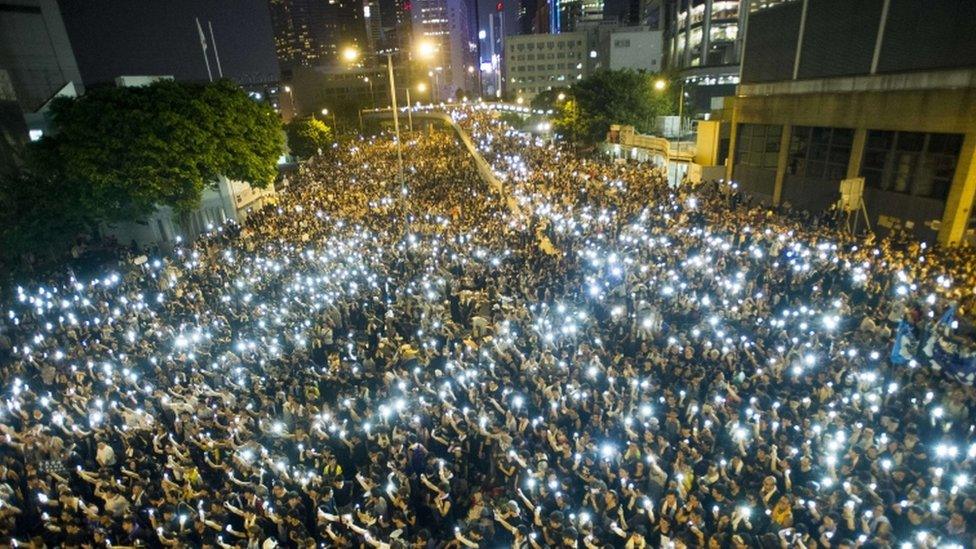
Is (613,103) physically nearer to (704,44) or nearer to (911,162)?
(911,162)

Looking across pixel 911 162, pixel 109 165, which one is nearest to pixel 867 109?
pixel 911 162

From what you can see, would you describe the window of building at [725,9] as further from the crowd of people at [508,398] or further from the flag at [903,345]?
the flag at [903,345]

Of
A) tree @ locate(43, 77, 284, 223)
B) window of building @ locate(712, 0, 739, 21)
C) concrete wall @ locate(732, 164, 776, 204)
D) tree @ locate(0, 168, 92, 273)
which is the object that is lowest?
concrete wall @ locate(732, 164, 776, 204)

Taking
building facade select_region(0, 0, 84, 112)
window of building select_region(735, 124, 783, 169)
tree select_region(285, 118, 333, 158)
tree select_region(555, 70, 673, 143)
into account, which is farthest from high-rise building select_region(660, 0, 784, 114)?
building facade select_region(0, 0, 84, 112)

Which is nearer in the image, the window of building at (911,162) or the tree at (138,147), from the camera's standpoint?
the window of building at (911,162)

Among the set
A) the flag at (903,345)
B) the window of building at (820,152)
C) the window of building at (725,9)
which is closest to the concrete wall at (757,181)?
the window of building at (820,152)

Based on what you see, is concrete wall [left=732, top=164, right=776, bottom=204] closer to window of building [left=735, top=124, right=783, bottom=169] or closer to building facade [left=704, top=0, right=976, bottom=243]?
building facade [left=704, top=0, right=976, bottom=243]

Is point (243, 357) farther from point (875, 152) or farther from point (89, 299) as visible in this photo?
point (875, 152)

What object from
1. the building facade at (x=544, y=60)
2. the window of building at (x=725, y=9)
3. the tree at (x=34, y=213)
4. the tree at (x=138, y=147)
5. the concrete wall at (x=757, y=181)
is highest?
the window of building at (x=725, y=9)
